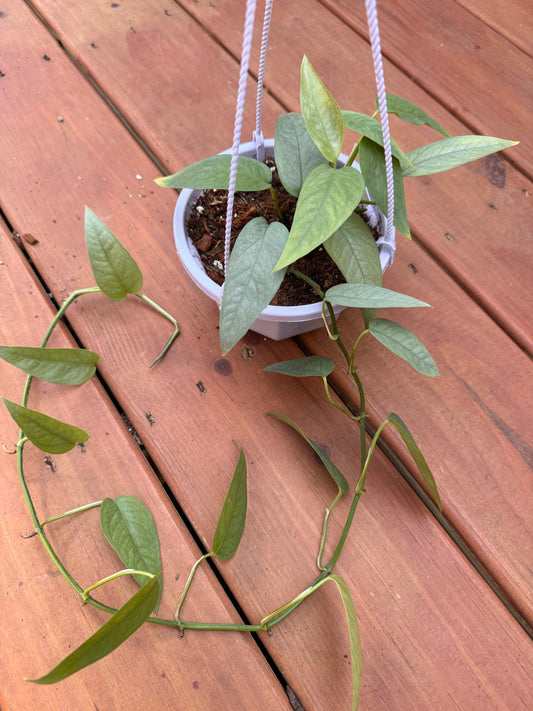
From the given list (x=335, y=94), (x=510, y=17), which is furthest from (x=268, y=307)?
(x=510, y=17)

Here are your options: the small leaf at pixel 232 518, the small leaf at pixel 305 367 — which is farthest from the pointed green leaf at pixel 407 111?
the small leaf at pixel 232 518

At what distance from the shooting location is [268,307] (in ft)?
1.78

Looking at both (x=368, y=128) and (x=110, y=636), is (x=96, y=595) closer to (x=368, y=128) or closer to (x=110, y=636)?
(x=110, y=636)

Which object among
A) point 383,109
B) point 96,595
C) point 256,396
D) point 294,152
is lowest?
point 96,595

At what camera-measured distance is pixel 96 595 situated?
0.52 metres

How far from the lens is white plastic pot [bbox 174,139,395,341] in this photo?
1.77 ft

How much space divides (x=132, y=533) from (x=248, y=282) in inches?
10.0

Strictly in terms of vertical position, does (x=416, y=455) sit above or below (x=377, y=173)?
below

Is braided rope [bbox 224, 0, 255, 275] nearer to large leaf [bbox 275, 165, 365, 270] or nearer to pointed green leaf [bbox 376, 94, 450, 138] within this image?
large leaf [bbox 275, 165, 365, 270]

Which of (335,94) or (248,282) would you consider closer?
(248,282)

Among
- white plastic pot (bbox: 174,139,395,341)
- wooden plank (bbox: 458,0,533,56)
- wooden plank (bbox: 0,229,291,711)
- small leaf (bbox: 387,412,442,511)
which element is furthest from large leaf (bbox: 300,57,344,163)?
wooden plank (bbox: 458,0,533,56)

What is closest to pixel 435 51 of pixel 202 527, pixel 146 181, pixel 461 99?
pixel 461 99

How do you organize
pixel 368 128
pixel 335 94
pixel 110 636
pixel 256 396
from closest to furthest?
pixel 110 636 < pixel 368 128 < pixel 256 396 < pixel 335 94

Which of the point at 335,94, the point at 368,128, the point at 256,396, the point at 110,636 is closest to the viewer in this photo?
the point at 110,636
